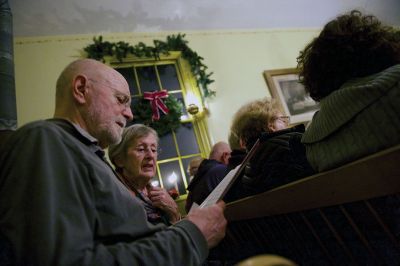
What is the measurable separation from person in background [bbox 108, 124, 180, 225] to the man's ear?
720 mm

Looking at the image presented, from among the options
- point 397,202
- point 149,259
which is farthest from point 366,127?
point 149,259

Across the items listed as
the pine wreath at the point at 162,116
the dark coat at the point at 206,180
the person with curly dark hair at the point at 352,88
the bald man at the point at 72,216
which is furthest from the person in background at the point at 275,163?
the pine wreath at the point at 162,116

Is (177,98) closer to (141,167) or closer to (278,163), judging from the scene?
(141,167)

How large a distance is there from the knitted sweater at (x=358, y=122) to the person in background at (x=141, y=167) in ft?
3.50

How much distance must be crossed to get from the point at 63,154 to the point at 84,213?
150 mm

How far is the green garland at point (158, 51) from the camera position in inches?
127

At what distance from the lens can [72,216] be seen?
571 mm

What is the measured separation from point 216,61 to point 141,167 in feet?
8.20

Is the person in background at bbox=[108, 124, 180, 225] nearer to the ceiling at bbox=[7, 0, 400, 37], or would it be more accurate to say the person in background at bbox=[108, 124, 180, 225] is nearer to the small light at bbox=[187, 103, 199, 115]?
the small light at bbox=[187, 103, 199, 115]

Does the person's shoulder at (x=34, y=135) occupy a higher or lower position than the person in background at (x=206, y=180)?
higher

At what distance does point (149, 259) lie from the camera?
1.99 feet

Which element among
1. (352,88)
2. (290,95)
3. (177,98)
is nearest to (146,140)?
(352,88)

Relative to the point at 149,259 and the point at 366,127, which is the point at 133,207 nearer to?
the point at 149,259

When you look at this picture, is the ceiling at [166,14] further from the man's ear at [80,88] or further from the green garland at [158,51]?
the man's ear at [80,88]
